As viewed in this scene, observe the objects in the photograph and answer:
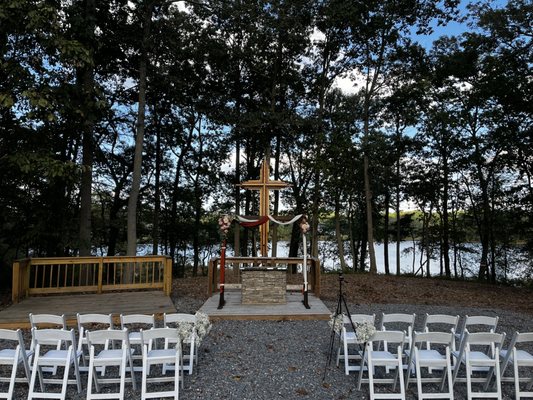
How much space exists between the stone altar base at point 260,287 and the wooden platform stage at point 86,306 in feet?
5.88

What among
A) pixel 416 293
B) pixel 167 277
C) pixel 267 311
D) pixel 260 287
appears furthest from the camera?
pixel 416 293

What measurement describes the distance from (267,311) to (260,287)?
2.85 feet

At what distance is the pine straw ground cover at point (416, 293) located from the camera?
1035 centimetres

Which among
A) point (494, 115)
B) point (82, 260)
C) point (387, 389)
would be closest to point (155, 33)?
point (82, 260)

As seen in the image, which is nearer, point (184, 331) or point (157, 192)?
point (184, 331)

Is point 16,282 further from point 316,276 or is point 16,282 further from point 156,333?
point 316,276

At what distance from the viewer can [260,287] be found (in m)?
8.86

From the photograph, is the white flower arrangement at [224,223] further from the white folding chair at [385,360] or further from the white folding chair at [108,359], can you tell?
the white folding chair at [385,360]

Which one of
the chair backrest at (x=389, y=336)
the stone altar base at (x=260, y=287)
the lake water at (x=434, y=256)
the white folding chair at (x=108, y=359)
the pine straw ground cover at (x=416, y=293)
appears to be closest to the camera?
the white folding chair at (x=108, y=359)

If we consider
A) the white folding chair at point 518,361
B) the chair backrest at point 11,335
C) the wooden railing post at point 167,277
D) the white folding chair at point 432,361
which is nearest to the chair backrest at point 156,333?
the chair backrest at point 11,335

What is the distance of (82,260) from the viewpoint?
367 inches

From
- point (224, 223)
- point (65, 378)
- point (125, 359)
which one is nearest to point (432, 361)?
point (125, 359)

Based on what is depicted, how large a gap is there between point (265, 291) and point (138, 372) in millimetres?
4325

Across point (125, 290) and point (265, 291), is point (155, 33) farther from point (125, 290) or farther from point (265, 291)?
point (265, 291)
